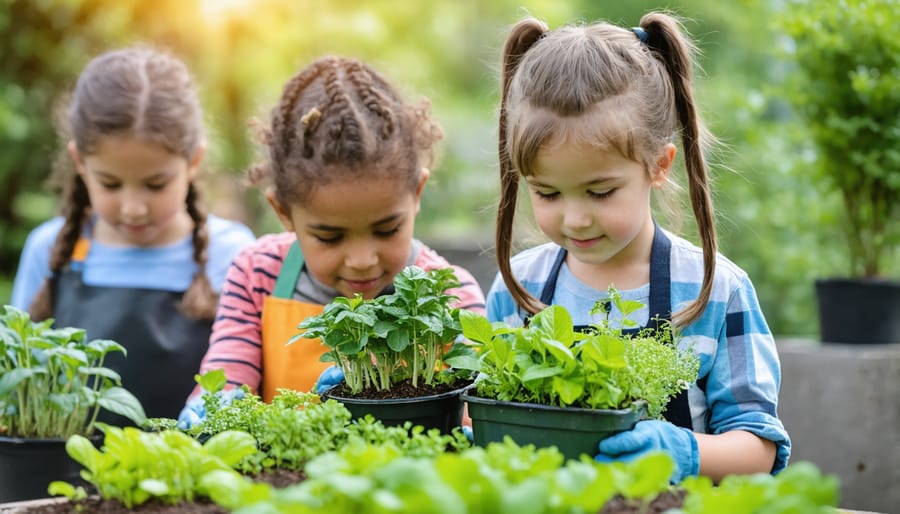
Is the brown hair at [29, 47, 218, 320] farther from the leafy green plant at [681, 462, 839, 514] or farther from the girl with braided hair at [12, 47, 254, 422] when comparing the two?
the leafy green plant at [681, 462, 839, 514]

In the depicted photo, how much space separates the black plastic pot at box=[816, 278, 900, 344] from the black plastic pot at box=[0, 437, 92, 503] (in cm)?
269

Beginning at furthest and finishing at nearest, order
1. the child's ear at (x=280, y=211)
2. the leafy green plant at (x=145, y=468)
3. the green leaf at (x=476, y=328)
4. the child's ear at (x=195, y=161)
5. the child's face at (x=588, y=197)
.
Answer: the child's ear at (x=195, y=161), the child's ear at (x=280, y=211), the child's face at (x=588, y=197), the green leaf at (x=476, y=328), the leafy green plant at (x=145, y=468)

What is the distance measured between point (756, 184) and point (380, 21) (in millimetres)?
3466

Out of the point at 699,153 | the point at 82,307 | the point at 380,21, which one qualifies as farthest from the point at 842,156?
the point at 380,21

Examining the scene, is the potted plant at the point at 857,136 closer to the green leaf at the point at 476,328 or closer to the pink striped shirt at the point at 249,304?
the pink striped shirt at the point at 249,304

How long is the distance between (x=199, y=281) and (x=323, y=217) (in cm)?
94

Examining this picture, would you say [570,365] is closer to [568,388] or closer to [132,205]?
[568,388]

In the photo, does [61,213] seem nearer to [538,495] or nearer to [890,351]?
[538,495]

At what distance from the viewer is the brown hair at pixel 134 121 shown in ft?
9.65

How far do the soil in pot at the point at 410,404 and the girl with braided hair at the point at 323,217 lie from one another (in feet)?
1.47

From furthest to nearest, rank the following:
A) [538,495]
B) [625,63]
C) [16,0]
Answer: [16,0]
[625,63]
[538,495]

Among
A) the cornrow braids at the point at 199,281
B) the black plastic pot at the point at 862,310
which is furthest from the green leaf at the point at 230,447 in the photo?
the black plastic pot at the point at 862,310

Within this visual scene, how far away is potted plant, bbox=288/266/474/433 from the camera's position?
1693mm

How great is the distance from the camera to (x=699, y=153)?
6.88 ft
